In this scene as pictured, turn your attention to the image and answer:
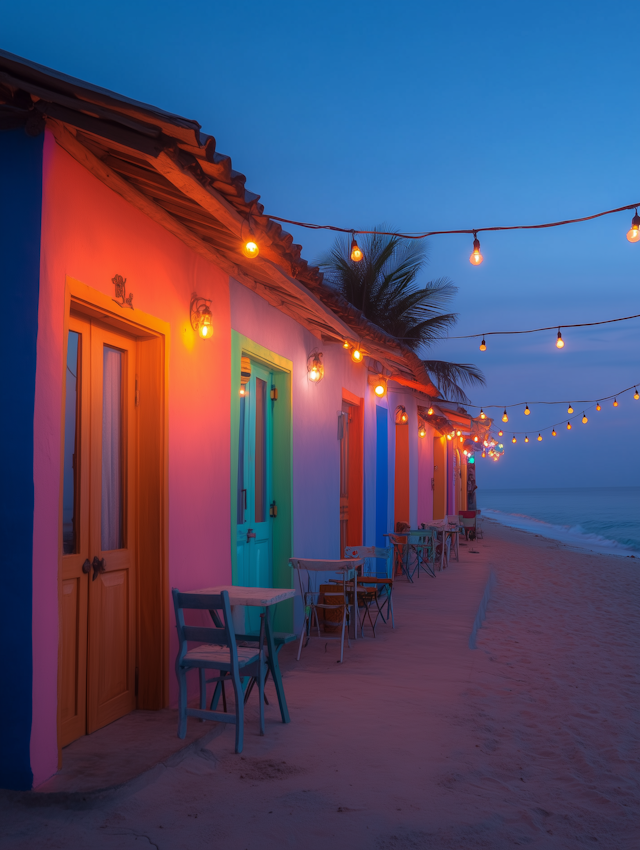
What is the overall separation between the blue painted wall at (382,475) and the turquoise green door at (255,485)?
5.12 meters

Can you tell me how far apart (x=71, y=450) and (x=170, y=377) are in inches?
35.4

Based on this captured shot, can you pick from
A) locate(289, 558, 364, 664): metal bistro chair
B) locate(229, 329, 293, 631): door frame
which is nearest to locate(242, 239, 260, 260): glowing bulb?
locate(229, 329, 293, 631): door frame

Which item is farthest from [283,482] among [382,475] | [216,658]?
[382,475]

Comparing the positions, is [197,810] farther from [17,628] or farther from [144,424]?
[144,424]

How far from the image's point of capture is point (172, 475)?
4457 millimetres

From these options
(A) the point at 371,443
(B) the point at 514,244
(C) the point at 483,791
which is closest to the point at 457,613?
(A) the point at 371,443

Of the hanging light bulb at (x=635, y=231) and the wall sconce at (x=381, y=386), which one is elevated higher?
the hanging light bulb at (x=635, y=231)

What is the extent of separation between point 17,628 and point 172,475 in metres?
1.58

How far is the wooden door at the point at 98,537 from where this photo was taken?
146 inches

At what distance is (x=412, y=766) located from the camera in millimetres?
3582

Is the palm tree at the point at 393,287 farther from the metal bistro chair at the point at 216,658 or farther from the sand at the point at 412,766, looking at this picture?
the metal bistro chair at the point at 216,658

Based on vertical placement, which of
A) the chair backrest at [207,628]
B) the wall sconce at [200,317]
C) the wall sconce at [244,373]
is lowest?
the chair backrest at [207,628]

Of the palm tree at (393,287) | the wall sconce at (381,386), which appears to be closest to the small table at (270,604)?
the wall sconce at (381,386)

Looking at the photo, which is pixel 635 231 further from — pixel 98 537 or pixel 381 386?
pixel 381 386
